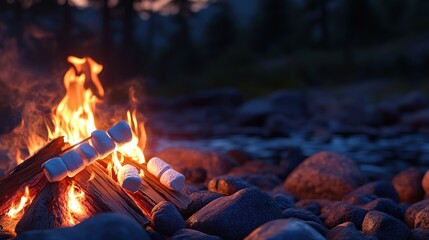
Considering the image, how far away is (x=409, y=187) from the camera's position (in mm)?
7387

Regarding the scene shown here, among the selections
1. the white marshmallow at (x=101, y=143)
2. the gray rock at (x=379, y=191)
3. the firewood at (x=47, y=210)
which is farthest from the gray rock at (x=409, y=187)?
the firewood at (x=47, y=210)

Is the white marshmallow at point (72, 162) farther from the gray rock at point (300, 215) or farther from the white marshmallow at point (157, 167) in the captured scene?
the gray rock at point (300, 215)

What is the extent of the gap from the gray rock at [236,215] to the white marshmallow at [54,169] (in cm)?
96

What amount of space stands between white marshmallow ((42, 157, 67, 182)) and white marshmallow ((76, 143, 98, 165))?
8.1 inches

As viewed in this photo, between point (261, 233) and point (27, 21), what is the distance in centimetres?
2570

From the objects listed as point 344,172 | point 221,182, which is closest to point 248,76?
point 344,172

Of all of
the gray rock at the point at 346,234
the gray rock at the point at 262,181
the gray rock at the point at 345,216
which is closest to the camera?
the gray rock at the point at 346,234

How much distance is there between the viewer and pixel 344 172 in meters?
7.45

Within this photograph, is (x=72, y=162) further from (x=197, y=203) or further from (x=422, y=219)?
(x=422, y=219)

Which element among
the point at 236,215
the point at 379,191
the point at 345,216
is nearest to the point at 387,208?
the point at 345,216

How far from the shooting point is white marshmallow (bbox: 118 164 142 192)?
452cm

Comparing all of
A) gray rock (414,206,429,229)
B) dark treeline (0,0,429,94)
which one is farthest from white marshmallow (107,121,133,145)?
dark treeline (0,0,429,94)

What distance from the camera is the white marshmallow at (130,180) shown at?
4523 millimetres

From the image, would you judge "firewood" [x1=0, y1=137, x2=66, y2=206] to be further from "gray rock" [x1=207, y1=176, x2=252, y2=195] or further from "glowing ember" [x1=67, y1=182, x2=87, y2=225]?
"gray rock" [x1=207, y1=176, x2=252, y2=195]
